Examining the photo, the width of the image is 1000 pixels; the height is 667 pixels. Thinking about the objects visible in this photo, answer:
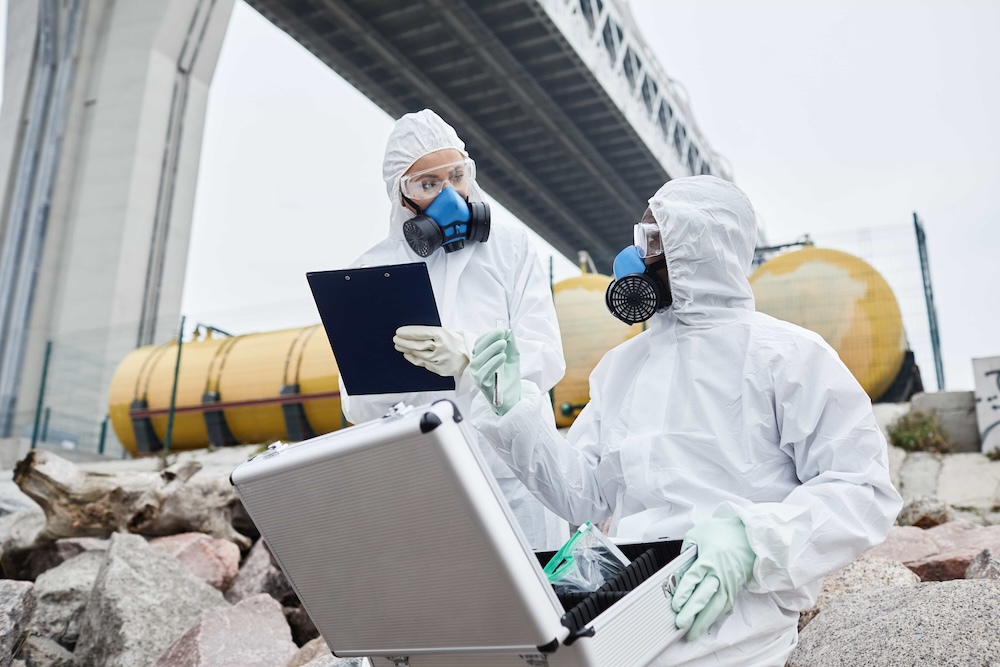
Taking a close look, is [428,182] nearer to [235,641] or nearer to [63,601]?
[235,641]

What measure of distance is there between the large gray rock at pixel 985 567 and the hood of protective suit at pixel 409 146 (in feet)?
6.14

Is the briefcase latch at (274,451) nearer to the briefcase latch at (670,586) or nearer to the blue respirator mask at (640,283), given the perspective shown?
the briefcase latch at (670,586)

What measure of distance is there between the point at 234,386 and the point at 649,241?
23.3 ft

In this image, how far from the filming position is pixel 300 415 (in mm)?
7965

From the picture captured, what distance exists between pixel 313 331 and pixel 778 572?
7.21 meters

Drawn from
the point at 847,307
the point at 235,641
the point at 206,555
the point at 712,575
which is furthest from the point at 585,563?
the point at 847,307

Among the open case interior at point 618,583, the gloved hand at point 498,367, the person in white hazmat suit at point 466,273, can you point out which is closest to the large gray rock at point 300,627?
the person in white hazmat suit at point 466,273

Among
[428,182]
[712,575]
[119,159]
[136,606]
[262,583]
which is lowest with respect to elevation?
[262,583]

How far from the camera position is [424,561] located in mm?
1220

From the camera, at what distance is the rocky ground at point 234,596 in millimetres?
2043

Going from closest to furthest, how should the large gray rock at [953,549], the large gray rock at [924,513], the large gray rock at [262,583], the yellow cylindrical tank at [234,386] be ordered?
1. the large gray rock at [953,549]
2. the large gray rock at [262,583]
3. the large gray rock at [924,513]
4. the yellow cylindrical tank at [234,386]

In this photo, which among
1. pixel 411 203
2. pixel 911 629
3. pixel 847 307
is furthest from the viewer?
pixel 847 307

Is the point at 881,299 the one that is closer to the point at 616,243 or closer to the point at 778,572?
the point at 778,572

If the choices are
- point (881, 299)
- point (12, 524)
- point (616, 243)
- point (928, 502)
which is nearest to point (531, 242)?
point (928, 502)
